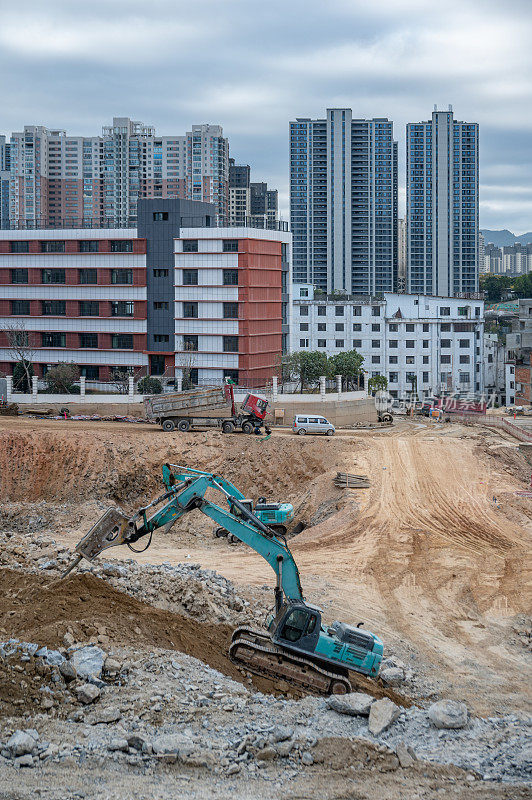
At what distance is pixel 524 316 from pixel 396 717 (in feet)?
238

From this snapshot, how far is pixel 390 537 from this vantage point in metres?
36.4

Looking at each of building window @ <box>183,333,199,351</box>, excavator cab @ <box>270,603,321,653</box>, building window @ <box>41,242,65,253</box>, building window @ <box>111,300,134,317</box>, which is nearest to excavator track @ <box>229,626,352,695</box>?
excavator cab @ <box>270,603,321,653</box>

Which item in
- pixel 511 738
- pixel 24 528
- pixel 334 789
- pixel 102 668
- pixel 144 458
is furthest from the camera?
pixel 144 458

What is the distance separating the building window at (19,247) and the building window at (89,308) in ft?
22.1

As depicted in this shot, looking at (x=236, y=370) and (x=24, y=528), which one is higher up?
(x=236, y=370)

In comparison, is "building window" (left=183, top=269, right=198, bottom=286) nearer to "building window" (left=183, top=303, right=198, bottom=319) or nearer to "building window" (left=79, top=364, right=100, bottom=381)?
"building window" (left=183, top=303, right=198, bottom=319)

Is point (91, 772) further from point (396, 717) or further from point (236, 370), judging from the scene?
point (236, 370)

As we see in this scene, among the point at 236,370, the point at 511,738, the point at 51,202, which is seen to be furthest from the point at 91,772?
the point at 51,202

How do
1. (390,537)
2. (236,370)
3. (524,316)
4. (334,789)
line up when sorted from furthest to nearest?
1. (524,316)
2. (236,370)
3. (390,537)
4. (334,789)

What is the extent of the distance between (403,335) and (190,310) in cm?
3220

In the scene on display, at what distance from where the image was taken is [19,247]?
75062 millimetres

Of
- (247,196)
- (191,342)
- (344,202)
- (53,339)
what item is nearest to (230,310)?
(191,342)

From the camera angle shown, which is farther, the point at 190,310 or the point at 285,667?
the point at 190,310

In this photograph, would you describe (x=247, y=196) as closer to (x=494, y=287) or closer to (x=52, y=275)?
(x=494, y=287)
